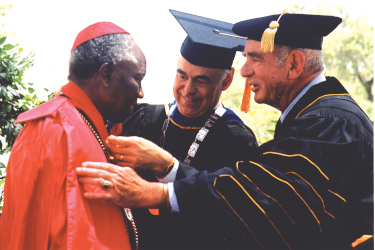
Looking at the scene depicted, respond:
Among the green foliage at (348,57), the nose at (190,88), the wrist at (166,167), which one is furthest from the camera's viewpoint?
the green foliage at (348,57)

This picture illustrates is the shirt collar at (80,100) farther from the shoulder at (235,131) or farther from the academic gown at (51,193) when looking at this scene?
the shoulder at (235,131)

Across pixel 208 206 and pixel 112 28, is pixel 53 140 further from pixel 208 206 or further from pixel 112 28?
pixel 208 206

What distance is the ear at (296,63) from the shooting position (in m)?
2.54

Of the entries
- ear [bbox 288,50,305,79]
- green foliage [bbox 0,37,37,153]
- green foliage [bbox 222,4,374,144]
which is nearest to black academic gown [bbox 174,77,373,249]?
ear [bbox 288,50,305,79]

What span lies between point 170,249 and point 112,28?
1628mm

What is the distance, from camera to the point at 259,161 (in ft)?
7.47

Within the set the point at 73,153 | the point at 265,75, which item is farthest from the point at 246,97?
the point at 73,153

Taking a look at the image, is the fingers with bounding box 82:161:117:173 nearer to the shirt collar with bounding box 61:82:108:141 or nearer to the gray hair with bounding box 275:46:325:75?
the shirt collar with bounding box 61:82:108:141

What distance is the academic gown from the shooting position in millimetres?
1834

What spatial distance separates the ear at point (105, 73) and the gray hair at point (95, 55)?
22 mm

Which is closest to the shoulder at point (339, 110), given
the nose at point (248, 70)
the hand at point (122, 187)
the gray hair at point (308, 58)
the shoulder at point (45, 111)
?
the gray hair at point (308, 58)

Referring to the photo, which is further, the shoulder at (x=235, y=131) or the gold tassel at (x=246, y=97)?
the gold tassel at (x=246, y=97)

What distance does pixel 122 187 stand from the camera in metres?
2.10

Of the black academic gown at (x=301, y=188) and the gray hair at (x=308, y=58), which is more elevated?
the gray hair at (x=308, y=58)
